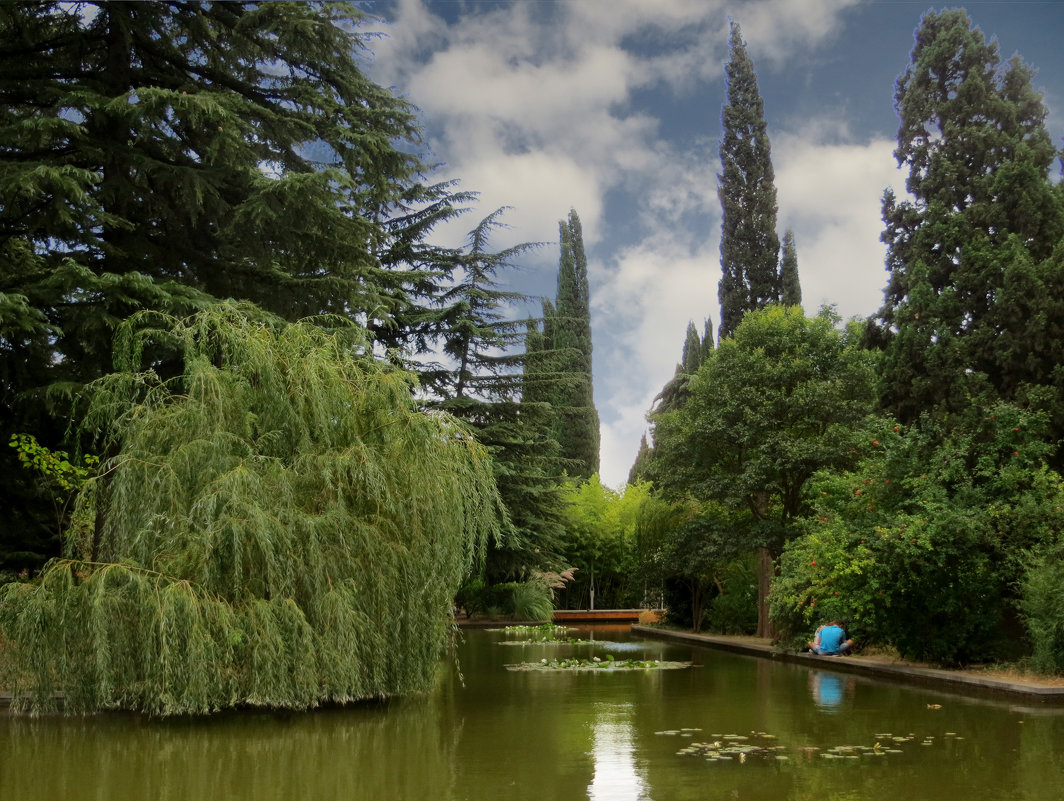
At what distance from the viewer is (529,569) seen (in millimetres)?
33406

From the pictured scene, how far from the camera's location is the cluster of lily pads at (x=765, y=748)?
26.6ft

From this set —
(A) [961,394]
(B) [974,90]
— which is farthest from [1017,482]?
(B) [974,90]

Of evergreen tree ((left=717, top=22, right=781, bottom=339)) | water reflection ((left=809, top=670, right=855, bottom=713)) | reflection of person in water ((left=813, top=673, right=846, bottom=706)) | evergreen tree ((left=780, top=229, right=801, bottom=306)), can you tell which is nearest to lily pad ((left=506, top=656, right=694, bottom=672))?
water reflection ((left=809, top=670, right=855, bottom=713))

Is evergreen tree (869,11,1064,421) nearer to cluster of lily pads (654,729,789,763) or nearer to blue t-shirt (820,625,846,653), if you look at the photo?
blue t-shirt (820,625,846,653)

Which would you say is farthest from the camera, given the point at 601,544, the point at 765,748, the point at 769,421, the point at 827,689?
the point at 601,544

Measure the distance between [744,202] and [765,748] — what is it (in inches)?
1295

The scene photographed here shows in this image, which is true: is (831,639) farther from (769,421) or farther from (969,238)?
(969,238)

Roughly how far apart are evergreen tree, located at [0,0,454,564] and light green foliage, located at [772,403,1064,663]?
976 centimetres

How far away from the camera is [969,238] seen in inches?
683

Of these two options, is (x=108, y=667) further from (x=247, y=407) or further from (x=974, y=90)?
(x=974, y=90)

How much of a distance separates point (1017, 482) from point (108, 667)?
13715 mm

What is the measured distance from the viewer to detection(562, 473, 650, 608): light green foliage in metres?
41.5

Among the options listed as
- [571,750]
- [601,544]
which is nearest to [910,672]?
[571,750]

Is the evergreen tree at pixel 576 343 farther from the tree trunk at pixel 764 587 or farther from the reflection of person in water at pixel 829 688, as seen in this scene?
the reflection of person in water at pixel 829 688
